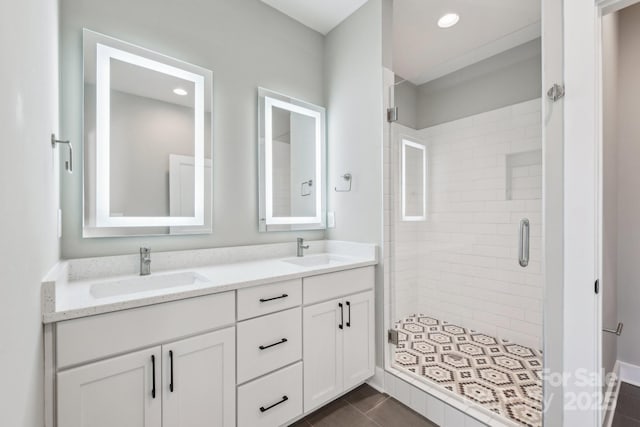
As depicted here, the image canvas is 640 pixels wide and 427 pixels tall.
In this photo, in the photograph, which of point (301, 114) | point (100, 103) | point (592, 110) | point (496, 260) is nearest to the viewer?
point (592, 110)

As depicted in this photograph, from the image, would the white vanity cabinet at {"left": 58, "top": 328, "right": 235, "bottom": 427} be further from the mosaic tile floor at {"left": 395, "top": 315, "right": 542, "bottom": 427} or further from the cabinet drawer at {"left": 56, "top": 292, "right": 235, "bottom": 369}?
the mosaic tile floor at {"left": 395, "top": 315, "right": 542, "bottom": 427}

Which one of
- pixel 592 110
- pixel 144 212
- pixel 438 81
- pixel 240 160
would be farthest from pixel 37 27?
pixel 438 81

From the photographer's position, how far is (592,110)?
1.16m

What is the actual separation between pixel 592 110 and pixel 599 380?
1.14m

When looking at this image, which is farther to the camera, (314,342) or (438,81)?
(438,81)

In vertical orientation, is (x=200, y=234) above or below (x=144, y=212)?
below

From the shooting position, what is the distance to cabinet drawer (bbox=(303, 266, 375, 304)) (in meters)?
1.61

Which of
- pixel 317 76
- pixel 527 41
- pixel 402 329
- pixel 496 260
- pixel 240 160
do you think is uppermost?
pixel 317 76

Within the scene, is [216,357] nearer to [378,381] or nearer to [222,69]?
[378,381]

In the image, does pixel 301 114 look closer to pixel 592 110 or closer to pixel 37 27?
pixel 37 27

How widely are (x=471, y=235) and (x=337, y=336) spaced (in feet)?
4.66

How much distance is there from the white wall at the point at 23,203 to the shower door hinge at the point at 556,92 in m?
1.82

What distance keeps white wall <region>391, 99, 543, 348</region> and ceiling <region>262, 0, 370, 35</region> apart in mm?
1010

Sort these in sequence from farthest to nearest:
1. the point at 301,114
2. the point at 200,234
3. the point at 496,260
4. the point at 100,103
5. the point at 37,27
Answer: the point at 301,114 < the point at 496,260 < the point at 200,234 < the point at 100,103 < the point at 37,27
